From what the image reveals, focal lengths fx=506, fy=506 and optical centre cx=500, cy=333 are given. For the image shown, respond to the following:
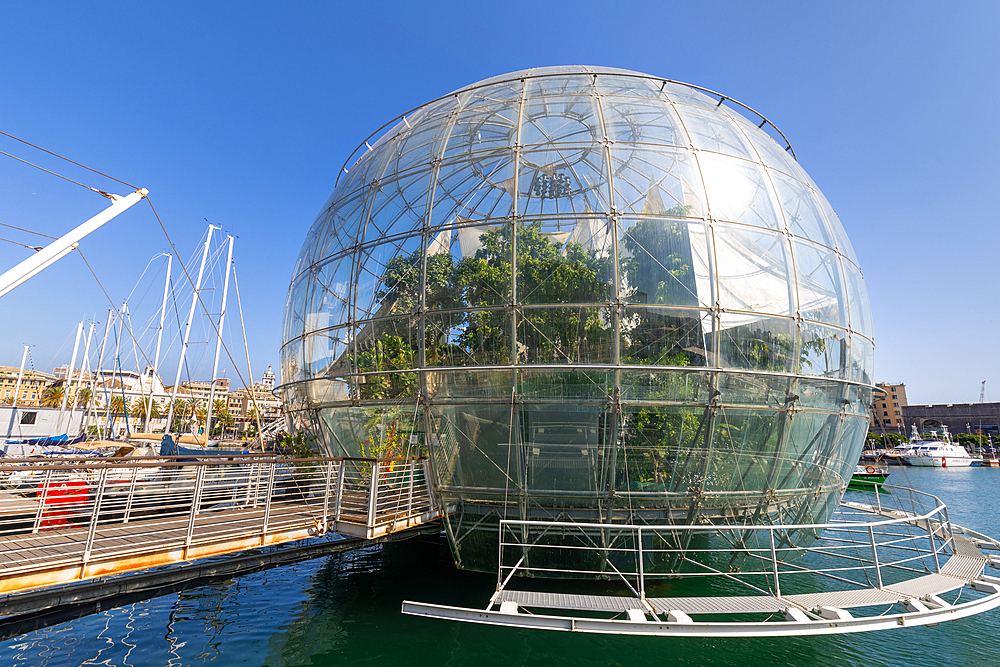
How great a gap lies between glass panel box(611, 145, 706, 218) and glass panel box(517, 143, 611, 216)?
0.34 m

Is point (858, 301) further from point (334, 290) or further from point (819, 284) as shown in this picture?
point (334, 290)

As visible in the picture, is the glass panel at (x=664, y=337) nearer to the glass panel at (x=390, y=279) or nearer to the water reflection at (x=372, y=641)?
the glass panel at (x=390, y=279)

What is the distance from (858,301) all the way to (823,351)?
2857mm

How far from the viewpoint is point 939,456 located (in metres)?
72.6

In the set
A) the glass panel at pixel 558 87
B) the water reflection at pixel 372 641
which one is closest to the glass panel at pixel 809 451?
the water reflection at pixel 372 641

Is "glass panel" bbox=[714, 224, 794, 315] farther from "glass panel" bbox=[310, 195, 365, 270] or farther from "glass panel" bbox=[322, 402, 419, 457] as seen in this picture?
"glass panel" bbox=[310, 195, 365, 270]

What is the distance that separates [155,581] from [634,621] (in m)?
9.68

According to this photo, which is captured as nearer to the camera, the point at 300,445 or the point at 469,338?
the point at 469,338

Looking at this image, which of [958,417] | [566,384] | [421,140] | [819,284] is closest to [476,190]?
[421,140]

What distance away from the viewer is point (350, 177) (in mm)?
14625

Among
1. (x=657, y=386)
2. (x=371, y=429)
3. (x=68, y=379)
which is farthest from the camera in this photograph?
(x=68, y=379)

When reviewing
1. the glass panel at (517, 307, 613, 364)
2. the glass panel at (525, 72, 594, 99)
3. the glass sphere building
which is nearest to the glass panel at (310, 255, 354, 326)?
the glass sphere building

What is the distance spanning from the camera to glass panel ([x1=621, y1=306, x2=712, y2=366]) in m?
9.41

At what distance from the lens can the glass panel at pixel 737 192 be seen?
34.3 ft
